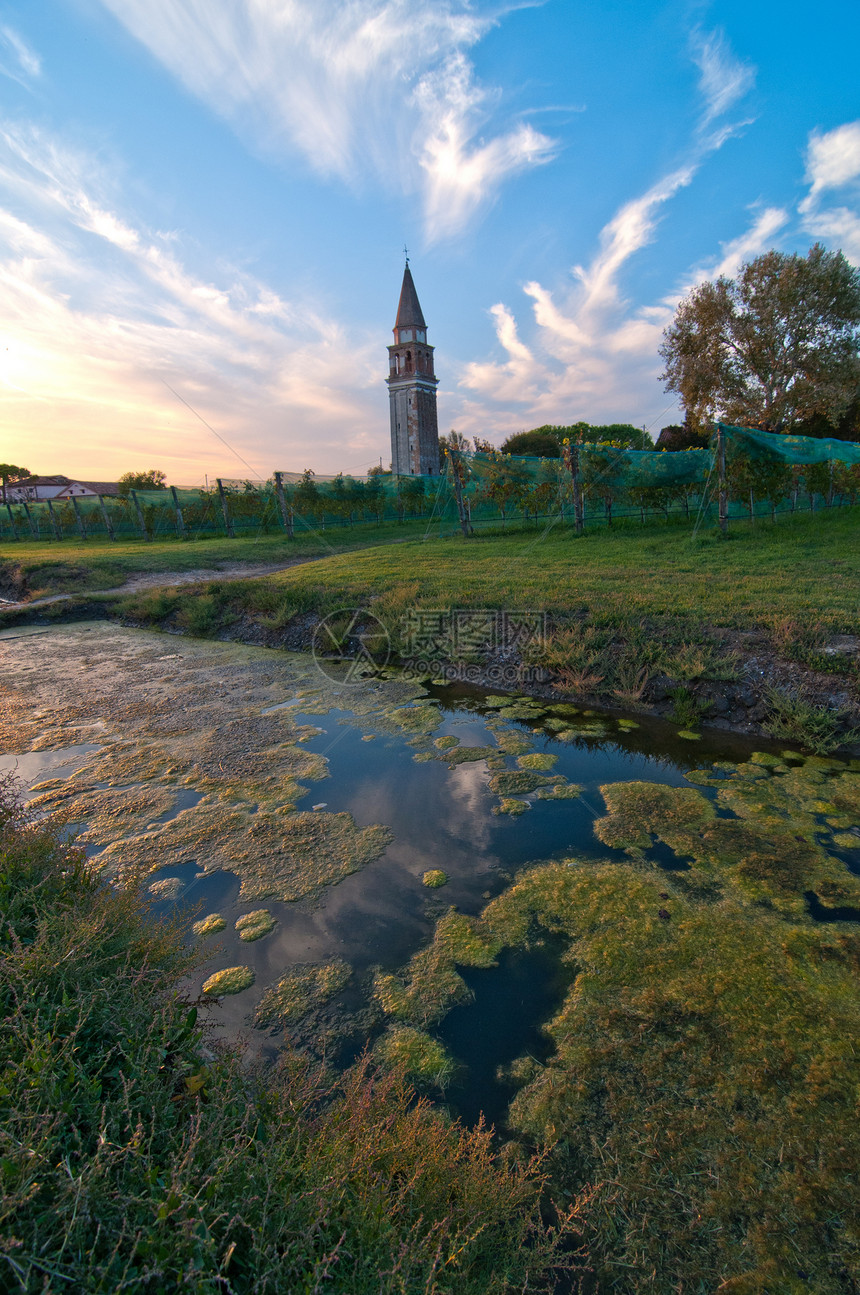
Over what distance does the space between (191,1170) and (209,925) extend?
5.54ft

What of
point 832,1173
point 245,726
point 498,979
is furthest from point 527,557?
point 832,1173

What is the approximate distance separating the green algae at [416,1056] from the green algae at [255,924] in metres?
0.84

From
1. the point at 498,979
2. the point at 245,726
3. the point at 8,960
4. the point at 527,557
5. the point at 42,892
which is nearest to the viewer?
the point at 8,960

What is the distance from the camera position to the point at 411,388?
47719mm

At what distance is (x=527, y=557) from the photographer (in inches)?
415

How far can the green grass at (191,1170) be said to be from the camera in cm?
98

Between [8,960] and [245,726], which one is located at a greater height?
[8,960]

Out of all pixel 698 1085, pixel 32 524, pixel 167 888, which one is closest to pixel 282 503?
pixel 32 524

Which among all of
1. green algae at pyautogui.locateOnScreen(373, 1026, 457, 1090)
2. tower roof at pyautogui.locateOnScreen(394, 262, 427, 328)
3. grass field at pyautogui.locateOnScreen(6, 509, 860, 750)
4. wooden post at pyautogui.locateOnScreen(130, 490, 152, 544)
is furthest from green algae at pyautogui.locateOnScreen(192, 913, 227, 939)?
tower roof at pyautogui.locateOnScreen(394, 262, 427, 328)

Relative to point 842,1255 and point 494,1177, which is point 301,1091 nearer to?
point 494,1177

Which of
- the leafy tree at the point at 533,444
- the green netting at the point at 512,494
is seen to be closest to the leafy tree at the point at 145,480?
the green netting at the point at 512,494

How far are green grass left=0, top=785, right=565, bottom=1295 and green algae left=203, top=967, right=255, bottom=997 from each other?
529mm

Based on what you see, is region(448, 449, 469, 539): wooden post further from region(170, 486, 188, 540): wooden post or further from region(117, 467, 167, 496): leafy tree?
region(117, 467, 167, 496): leafy tree

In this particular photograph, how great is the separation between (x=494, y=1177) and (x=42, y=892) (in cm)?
176
